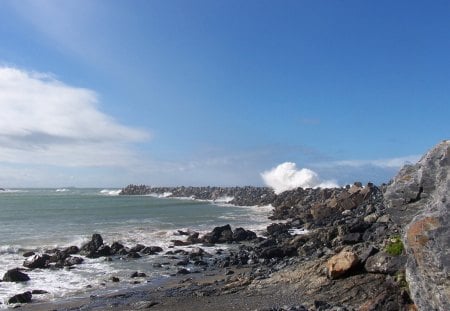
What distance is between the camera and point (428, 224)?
306 inches

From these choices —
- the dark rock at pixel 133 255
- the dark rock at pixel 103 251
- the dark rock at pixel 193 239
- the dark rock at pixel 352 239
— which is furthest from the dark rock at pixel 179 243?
the dark rock at pixel 352 239

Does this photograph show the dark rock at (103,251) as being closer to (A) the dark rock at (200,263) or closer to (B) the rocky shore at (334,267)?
(B) the rocky shore at (334,267)

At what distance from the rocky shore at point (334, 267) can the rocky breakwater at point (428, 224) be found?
0.05ft

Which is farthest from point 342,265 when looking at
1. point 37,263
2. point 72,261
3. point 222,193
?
point 222,193

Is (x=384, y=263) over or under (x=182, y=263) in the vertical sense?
over

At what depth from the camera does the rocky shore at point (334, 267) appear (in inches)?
310

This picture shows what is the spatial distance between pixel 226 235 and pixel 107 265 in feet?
32.1

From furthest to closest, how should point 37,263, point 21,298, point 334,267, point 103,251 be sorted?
1. point 103,251
2. point 37,263
3. point 21,298
4. point 334,267

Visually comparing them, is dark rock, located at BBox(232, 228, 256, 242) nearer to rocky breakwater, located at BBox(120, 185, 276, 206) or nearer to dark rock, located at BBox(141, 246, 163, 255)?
dark rock, located at BBox(141, 246, 163, 255)

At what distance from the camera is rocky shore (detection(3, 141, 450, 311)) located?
25.9ft

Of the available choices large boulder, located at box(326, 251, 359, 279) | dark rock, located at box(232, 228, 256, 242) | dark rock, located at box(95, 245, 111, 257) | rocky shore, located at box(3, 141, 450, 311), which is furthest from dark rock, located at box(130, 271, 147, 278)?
dark rock, located at box(232, 228, 256, 242)

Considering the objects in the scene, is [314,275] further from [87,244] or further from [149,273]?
[87,244]

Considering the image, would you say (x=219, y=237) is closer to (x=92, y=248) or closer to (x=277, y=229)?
(x=277, y=229)

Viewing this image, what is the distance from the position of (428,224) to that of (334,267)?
16.3 feet
